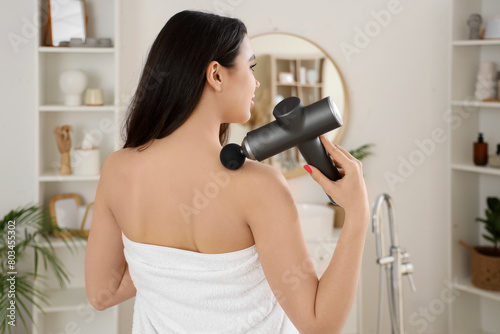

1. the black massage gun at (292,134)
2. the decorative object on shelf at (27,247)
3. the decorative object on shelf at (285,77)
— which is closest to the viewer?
the black massage gun at (292,134)

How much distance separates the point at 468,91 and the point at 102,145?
189cm

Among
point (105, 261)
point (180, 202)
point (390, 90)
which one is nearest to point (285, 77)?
point (390, 90)

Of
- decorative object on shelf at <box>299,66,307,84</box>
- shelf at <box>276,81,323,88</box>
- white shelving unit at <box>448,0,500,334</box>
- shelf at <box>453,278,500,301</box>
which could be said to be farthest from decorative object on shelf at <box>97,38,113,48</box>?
shelf at <box>453,278,500,301</box>

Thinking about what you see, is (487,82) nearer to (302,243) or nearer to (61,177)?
(61,177)

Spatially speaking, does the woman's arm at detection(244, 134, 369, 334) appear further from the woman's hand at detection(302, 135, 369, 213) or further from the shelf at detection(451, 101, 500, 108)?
the shelf at detection(451, 101, 500, 108)

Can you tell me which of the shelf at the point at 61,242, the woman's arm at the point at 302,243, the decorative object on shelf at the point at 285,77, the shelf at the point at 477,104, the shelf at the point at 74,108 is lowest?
the shelf at the point at 61,242

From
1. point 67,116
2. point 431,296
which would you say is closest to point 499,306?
point 431,296

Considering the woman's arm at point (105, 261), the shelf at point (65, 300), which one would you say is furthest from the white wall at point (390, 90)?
the woman's arm at point (105, 261)

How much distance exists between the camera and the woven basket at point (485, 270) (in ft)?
8.66

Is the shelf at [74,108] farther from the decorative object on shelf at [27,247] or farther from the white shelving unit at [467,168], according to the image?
the white shelving unit at [467,168]

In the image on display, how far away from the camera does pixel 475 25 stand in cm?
270

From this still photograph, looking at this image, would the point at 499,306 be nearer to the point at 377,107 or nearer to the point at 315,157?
the point at 377,107

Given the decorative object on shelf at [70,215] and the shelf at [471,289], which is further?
the shelf at [471,289]

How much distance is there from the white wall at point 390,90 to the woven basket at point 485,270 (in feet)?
A: 1.06
